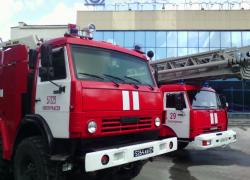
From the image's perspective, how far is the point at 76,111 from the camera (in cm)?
325

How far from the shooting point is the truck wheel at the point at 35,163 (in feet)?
11.1

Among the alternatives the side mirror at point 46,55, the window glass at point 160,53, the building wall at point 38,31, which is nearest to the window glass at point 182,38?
the window glass at point 160,53

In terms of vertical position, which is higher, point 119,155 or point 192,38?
point 192,38

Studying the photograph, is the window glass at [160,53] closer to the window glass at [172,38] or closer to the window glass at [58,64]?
the window glass at [172,38]

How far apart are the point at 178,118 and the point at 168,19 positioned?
19311 millimetres

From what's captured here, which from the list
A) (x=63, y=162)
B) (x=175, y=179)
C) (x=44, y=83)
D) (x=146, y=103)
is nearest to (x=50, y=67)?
(x=44, y=83)

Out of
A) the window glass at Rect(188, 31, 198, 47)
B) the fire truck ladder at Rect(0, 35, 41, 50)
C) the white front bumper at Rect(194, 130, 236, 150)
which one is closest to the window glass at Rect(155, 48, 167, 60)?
the window glass at Rect(188, 31, 198, 47)

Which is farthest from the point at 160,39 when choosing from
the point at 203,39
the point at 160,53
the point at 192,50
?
the point at 203,39

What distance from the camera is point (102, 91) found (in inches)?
138

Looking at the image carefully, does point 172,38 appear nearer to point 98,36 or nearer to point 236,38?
point 236,38

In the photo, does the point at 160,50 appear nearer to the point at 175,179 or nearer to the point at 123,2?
the point at 123,2

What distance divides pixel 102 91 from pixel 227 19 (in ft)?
80.3

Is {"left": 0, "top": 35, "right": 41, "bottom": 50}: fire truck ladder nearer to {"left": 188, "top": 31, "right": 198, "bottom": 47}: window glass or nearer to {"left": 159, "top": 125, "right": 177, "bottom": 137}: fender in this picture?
{"left": 159, "top": 125, "right": 177, "bottom": 137}: fender

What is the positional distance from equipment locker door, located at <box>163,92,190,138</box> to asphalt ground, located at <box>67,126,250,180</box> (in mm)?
877
